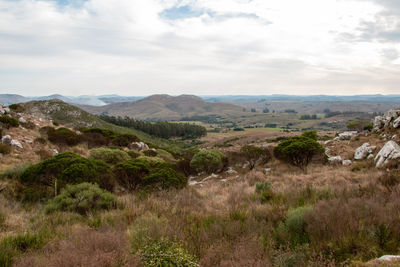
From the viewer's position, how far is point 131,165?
435 inches

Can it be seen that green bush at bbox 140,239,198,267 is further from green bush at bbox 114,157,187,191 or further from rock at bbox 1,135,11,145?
rock at bbox 1,135,11,145

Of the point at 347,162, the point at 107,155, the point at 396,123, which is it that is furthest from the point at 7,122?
the point at 396,123

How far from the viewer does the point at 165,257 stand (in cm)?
294

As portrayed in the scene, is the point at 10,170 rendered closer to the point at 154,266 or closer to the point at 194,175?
the point at 154,266

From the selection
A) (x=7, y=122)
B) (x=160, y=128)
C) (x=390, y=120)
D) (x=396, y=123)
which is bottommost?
(x=160, y=128)

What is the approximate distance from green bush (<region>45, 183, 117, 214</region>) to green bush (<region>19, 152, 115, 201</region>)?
143 centimetres

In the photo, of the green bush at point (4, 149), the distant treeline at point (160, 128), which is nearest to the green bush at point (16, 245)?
the green bush at point (4, 149)

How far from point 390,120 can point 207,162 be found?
599 inches

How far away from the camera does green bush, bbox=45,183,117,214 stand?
20.2 feet

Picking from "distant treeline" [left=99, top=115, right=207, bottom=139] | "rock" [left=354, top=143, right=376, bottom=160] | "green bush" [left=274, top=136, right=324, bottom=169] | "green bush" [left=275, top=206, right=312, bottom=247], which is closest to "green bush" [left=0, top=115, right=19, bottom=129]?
"green bush" [left=274, top=136, right=324, bottom=169]

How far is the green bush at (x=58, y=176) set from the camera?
7848mm

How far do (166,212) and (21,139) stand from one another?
53.5ft

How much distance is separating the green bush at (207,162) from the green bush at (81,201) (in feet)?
40.0

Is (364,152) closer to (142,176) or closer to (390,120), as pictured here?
(390,120)
